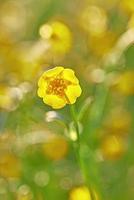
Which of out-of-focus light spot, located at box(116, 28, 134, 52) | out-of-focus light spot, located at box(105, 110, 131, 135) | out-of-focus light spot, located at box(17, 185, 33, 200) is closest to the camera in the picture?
out-of-focus light spot, located at box(17, 185, 33, 200)

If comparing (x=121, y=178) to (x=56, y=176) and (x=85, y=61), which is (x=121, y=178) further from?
(x=85, y=61)

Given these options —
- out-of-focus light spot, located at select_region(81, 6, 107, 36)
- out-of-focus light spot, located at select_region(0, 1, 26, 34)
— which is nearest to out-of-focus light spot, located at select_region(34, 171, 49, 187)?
out-of-focus light spot, located at select_region(81, 6, 107, 36)

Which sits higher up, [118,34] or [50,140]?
[118,34]

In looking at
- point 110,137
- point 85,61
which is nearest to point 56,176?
point 110,137

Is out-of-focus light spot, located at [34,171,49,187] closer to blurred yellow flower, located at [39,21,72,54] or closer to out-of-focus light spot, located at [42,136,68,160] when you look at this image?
out-of-focus light spot, located at [42,136,68,160]

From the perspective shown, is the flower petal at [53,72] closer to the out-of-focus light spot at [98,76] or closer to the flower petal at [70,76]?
the flower petal at [70,76]

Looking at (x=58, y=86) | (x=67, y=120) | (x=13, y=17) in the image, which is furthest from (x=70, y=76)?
(x=13, y=17)

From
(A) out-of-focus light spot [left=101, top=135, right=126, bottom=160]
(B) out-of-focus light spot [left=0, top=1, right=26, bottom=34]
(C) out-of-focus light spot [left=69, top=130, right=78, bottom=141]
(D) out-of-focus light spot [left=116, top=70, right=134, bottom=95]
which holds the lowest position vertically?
(C) out-of-focus light spot [left=69, top=130, right=78, bottom=141]
